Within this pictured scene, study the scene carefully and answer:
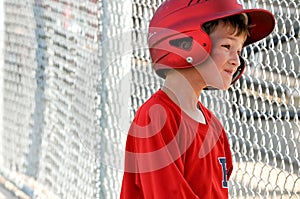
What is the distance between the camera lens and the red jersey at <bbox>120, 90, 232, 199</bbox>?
2.38 metres

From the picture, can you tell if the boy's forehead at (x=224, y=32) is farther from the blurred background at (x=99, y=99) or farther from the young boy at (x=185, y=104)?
the blurred background at (x=99, y=99)

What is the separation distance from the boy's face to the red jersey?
0.18 m

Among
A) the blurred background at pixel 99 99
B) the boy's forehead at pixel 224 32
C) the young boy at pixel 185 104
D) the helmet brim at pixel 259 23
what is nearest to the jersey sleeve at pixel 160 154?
the young boy at pixel 185 104

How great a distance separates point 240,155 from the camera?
3.93 metres

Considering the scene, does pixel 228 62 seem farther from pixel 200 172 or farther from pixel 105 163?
pixel 105 163

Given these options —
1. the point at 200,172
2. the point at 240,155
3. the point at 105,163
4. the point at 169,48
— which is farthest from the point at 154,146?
the point at 105,163

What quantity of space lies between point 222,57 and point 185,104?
0.74 feet

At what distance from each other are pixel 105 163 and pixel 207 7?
2233 mm

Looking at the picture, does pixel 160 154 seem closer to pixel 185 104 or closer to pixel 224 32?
pixel 185 104

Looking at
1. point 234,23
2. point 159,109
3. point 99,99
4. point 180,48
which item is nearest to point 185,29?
point 180,48

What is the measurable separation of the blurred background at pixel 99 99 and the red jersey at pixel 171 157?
0.99m

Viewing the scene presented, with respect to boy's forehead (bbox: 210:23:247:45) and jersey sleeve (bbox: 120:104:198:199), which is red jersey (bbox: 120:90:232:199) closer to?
jersey sleeve (bbox: 120:104:198:199)

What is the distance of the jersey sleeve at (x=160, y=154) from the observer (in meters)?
2.37

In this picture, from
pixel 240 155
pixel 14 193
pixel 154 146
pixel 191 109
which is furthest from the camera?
pixel 14 193
